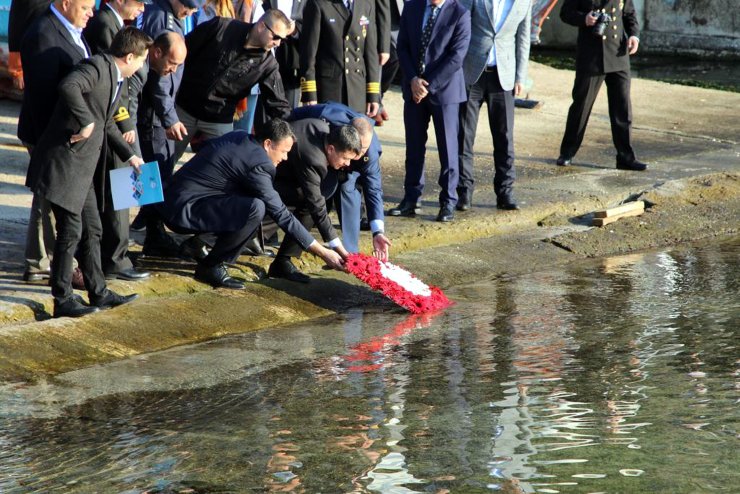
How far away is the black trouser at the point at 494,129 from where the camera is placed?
8.93 m

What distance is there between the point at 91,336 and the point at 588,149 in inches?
260

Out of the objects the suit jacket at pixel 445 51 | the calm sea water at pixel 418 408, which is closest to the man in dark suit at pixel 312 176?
the calm sea water at pixel 418 408

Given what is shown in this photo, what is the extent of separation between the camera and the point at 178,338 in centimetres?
636

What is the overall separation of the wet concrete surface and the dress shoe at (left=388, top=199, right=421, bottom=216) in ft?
0.26

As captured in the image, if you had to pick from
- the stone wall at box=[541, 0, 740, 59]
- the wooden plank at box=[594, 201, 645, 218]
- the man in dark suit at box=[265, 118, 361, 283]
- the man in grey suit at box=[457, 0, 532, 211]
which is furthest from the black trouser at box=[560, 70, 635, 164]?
the stone wall at box=[541, 0, 740, 59]

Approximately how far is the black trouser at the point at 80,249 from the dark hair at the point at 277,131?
1056 mm

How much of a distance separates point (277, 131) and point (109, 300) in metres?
1.32

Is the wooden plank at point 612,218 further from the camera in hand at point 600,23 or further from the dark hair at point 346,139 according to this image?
the dark hair at point 346,139

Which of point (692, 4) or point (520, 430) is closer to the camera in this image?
point (520, 430)

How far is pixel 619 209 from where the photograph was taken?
9086 millimetres

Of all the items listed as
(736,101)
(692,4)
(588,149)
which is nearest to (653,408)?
(588,149)

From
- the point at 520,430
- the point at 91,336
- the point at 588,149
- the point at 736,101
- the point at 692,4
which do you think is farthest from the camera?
the point at 692,4

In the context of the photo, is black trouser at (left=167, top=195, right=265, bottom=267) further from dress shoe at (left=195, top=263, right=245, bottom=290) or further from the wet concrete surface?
the wet concrete surface

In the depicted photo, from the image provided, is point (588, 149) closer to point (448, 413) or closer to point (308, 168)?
point (308, 168)
